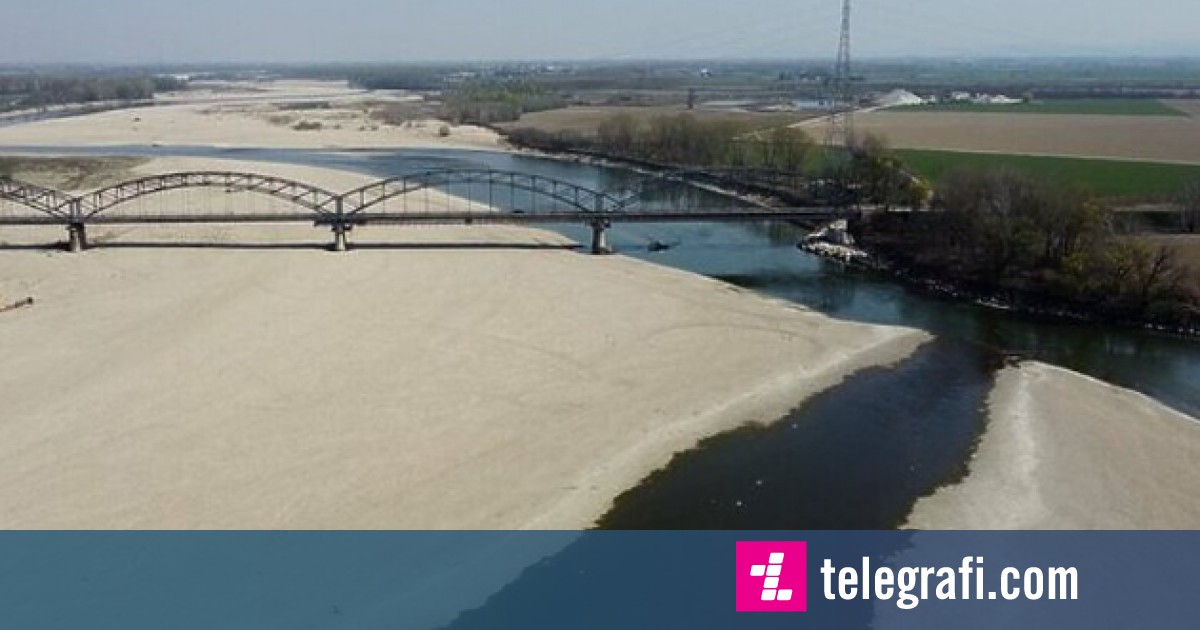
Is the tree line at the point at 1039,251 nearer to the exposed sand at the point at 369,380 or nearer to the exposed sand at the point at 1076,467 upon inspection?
the exposed sand at the point at 369,380

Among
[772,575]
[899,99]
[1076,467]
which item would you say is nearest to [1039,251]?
[1076,467]

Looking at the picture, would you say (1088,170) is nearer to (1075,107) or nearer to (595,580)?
(595,580)

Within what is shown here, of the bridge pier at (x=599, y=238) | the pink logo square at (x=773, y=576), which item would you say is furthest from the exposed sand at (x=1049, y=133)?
the pink logo square at (x=773, y=576)

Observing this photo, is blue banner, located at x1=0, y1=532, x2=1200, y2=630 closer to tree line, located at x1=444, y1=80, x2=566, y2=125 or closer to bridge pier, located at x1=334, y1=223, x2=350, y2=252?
bridge pier, located at x1=334, y1=223, x2=350, y2=252

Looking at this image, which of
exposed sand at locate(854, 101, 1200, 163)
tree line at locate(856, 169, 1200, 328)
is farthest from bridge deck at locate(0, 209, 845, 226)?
exposed sand at locate(854, 101, 1200, 163)

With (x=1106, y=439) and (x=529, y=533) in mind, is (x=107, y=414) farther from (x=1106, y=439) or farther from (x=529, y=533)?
(x=1106, y=439)

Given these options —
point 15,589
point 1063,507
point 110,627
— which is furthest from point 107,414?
point 1063,507
